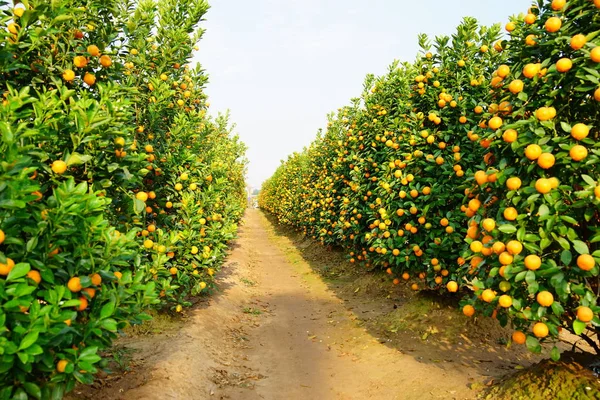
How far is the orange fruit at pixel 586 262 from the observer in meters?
2.64

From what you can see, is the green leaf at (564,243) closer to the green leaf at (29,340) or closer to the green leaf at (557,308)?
the green leaf at (557,308)

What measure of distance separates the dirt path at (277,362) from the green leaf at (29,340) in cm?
228

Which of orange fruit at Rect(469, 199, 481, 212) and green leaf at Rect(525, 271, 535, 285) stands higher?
orange fruit at Rect(469, 199, 481, 212)

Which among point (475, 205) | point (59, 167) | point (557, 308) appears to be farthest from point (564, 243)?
point (59, 167)

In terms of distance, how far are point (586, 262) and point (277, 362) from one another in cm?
470

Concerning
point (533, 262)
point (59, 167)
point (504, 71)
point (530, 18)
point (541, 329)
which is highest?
point (530, 18)

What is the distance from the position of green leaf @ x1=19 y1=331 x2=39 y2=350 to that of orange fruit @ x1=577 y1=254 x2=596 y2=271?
3.56 metres

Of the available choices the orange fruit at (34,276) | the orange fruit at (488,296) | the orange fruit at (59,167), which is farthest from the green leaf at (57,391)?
the orange fruit at (488,296)

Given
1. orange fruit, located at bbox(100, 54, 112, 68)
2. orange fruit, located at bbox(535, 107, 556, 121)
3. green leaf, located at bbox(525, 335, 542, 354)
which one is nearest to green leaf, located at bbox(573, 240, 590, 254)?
green leaf, located at bbox(525, 335, 542, 354)

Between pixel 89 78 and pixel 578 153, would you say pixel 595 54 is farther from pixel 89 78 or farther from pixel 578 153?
pixel 89 78

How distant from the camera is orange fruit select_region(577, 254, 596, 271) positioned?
2.64m

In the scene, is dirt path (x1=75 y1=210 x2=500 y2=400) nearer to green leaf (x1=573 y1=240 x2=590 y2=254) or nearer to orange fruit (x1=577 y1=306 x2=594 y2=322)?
orange fruit (x1=577 y1=306 x2=594 y2=322)

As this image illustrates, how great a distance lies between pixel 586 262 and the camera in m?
2.65

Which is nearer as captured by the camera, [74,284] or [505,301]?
[74,284]
